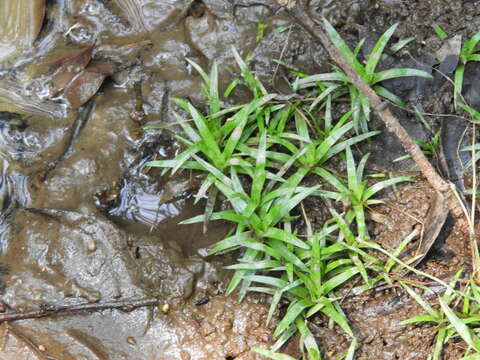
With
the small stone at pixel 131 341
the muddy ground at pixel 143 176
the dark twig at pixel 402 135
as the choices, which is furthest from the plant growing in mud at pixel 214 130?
the small stone at pixel 131 341

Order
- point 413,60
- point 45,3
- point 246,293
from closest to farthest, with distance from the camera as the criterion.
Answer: point 246,293, point 413,60, point 45,3

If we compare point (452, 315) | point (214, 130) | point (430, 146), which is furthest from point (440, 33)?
point (452, 315)

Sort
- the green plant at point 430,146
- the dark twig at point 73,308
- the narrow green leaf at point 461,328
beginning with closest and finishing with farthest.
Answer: the narrow green leaf at point 461,328
the dark twig at point 73,308
the green plant at point 430,146

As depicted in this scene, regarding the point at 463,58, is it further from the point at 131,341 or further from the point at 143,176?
the point at 131,341

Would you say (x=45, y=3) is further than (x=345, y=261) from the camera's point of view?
Yes

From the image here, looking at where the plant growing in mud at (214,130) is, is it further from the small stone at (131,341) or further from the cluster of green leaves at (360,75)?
the small stone at (131,341)

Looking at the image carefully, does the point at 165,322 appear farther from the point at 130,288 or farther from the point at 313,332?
the point at 313,332

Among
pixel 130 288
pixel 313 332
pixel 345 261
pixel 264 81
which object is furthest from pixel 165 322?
pixel 264 81
